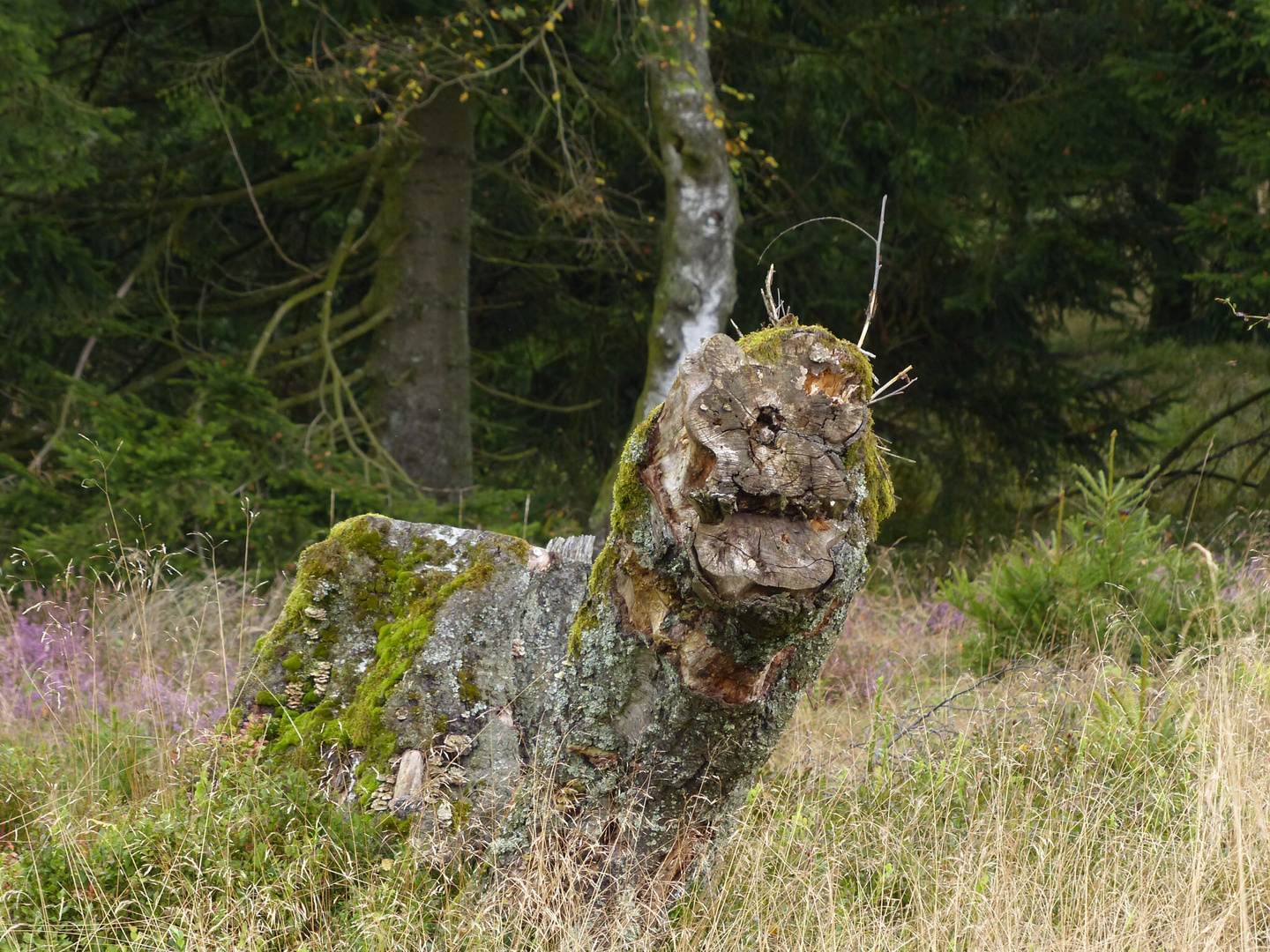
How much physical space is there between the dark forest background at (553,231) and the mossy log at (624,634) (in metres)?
2.85

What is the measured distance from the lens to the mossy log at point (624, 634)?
229 centimetres

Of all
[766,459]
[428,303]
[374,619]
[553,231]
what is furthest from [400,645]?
[553,231]

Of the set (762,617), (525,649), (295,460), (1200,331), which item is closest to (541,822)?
(525,649)

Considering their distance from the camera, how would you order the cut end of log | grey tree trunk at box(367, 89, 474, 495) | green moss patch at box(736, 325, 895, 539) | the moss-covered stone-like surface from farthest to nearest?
grey tree trunk at box(367, 89, 474, 495) < the moss-covered stone-like surface < green moss patch at box(736, 325, 895, 539) < the cut end of log

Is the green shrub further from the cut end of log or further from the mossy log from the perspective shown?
the cut end of log

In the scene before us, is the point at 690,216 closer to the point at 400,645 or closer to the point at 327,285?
the point at 327,285

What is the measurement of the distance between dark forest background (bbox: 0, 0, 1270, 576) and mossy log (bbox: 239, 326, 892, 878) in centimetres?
285

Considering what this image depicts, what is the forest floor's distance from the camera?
8.87 feet

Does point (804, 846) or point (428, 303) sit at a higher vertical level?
point (428, 303)

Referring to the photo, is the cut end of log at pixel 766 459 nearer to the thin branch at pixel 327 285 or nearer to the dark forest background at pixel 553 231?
the dark forest background at pixel 553 231

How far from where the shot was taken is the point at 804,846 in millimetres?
3199

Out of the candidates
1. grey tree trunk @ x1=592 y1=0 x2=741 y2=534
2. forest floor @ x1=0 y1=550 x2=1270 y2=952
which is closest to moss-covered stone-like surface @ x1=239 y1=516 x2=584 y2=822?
forest floor @ x1=0 y1=550 x2=1270 y2=952

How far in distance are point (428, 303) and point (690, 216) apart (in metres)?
2.37

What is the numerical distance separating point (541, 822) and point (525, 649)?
58 centimetres
